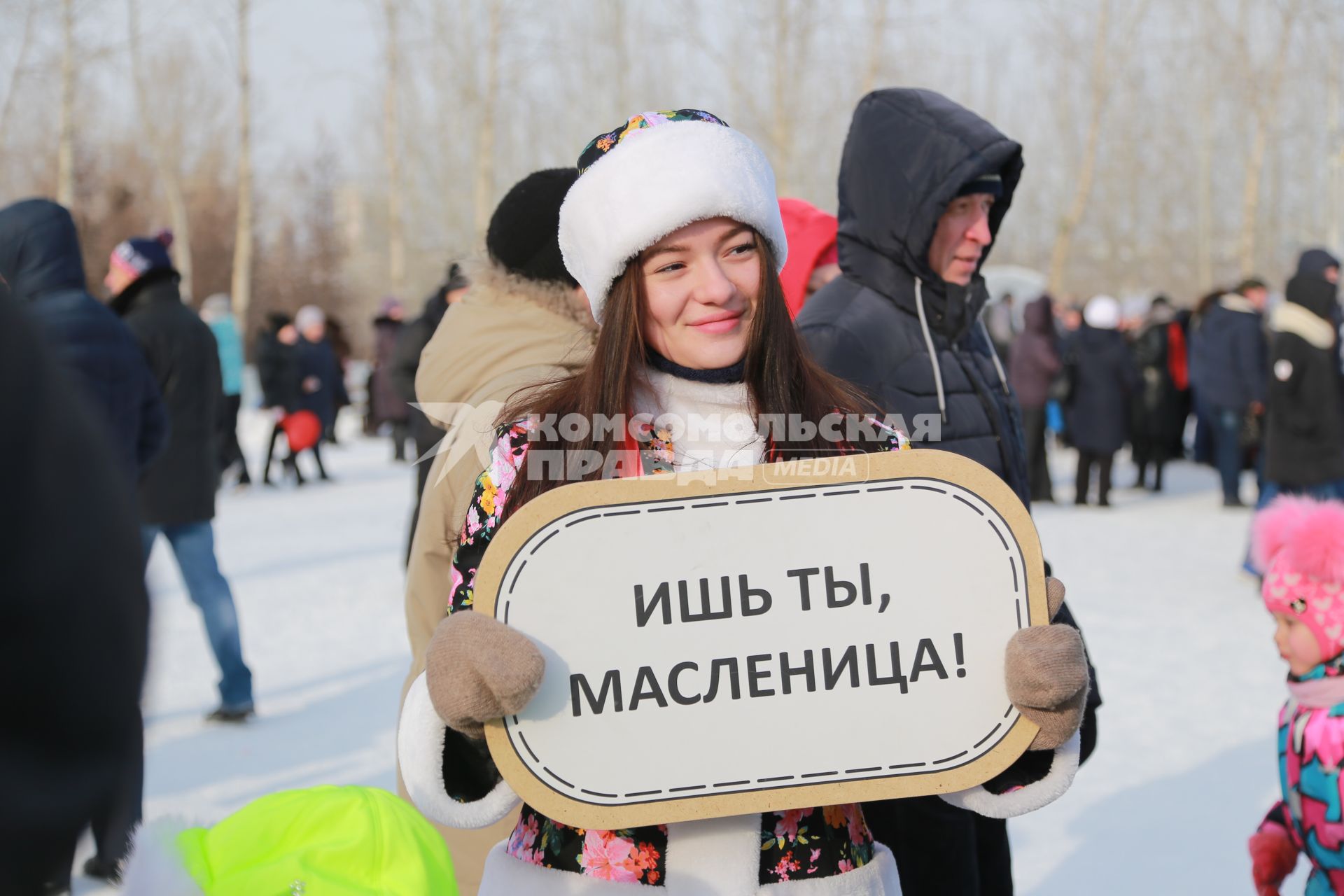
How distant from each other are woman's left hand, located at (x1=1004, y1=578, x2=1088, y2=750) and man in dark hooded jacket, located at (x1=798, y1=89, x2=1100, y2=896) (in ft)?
3.07

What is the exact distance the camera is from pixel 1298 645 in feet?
7.88

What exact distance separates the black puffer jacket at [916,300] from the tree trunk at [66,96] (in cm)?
1880

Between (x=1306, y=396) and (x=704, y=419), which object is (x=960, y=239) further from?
(x=1306, y=396)

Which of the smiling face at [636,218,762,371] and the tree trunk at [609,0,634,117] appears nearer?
the smiling face at [636,218,762,371]

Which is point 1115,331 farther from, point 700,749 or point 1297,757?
point 700,749

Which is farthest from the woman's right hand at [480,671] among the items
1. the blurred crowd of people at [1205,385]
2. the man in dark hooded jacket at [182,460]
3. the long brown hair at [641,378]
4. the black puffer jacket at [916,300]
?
the blurred crowd of people at [1205,385]

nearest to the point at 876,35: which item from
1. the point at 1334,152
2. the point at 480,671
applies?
the point at 1334,152

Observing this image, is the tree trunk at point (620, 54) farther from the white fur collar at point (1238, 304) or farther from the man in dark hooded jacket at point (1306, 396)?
the man in dark hooded jacket at point (1306, 396)

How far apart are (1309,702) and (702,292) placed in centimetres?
154

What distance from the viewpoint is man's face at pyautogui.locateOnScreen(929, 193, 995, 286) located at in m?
2.68

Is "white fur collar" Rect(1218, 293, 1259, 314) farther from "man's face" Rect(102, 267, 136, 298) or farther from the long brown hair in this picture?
the long brown hair

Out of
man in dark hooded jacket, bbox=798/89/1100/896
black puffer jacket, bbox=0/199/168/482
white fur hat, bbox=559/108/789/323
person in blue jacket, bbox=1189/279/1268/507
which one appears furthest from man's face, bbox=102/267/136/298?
person in blue jacket, bbox=1189/279/1268/507

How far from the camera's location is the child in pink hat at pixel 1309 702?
2.25 meters

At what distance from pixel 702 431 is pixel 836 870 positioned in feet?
1.84
